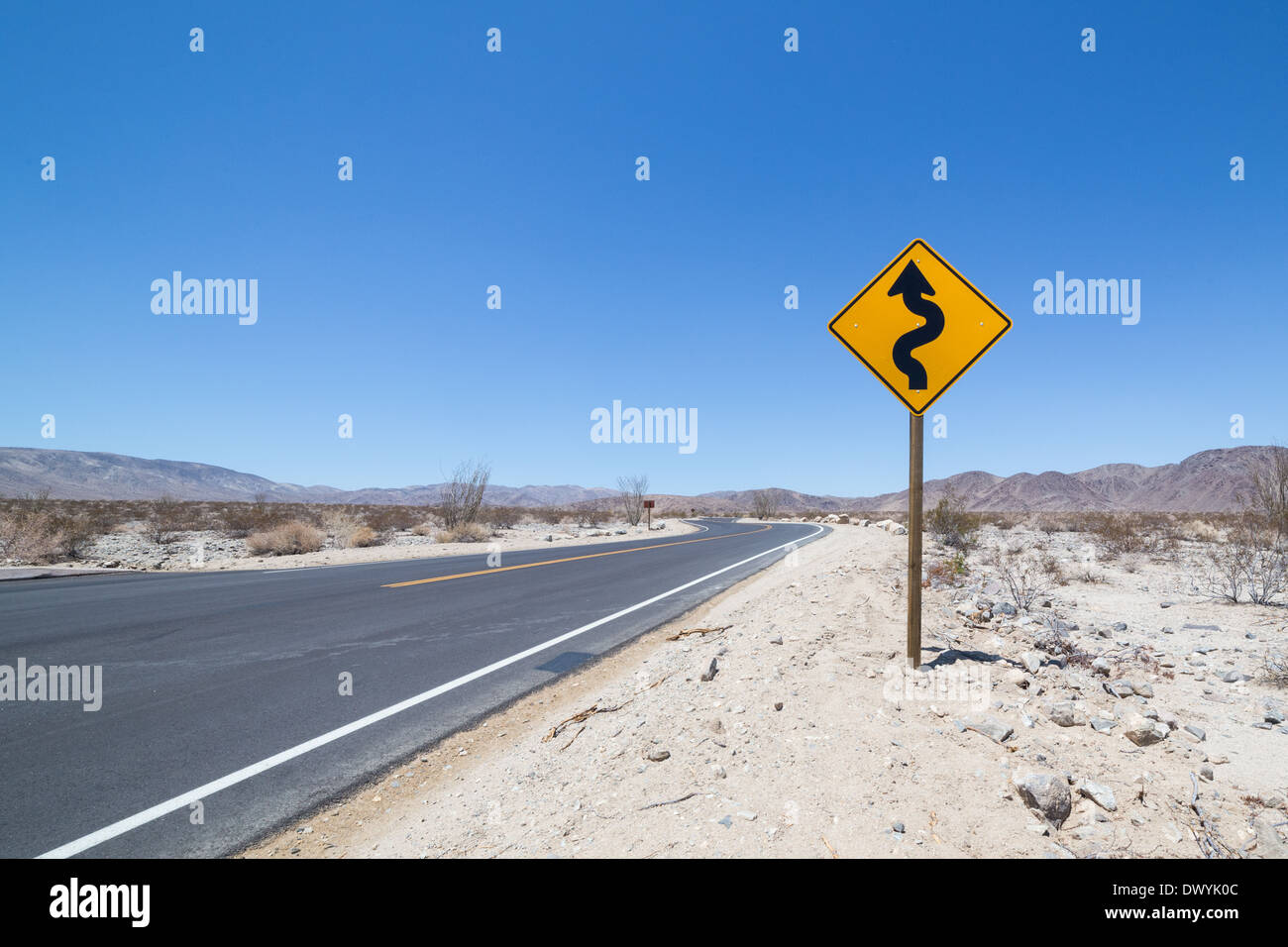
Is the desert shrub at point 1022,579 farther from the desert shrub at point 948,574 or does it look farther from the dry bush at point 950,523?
the dry bush at point 950,523

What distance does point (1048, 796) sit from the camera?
2.56 m

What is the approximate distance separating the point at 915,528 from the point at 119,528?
118 feet

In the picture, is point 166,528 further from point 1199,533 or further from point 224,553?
point 1199,533

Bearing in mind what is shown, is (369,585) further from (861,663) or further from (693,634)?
(861,663)

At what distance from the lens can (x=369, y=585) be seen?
34.2 ft

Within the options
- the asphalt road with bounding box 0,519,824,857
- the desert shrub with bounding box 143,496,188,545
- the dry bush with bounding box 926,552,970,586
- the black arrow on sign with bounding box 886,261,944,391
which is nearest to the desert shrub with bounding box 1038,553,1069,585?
the dry bush with bounding box 926,552,970,586

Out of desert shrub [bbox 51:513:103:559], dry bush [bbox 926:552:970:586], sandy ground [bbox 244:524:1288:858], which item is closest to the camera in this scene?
sandy ground [bbox 244:524:1288:858]

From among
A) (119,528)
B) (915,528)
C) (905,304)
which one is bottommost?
(119,528)

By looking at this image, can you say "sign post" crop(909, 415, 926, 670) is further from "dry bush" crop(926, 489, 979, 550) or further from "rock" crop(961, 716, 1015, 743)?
"dry bush" crop(926, 489, 979, 550)

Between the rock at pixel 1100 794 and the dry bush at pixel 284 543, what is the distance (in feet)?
73.0

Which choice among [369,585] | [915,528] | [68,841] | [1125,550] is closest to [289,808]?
[68,841]

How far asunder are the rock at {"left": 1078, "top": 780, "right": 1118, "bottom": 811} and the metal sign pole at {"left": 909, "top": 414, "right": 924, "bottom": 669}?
1692 millimetres

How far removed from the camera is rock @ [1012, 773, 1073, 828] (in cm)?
254
